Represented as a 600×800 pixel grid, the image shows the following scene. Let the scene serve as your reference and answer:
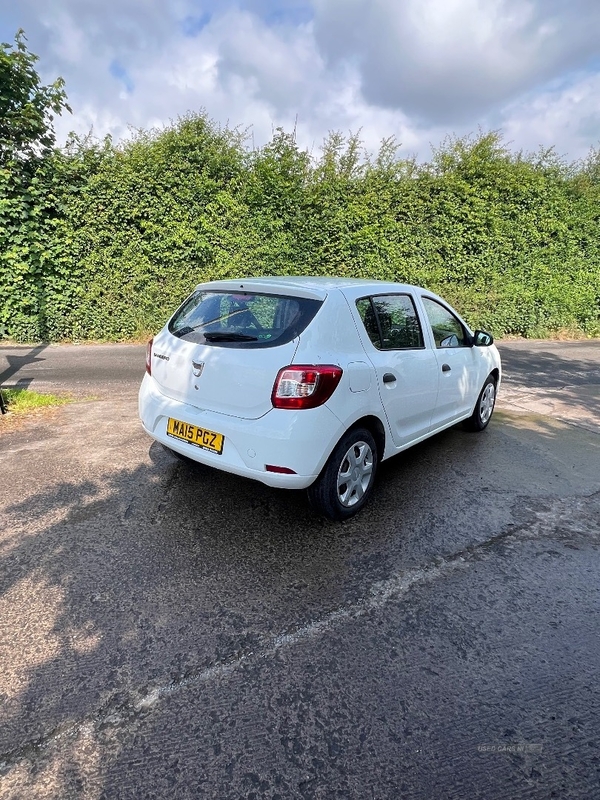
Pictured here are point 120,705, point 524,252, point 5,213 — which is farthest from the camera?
point 524,252

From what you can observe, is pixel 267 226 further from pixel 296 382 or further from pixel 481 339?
pixel 296 382

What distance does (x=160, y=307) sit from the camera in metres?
10.3

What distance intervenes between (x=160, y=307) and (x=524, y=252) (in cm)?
941

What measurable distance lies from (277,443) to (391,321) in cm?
151

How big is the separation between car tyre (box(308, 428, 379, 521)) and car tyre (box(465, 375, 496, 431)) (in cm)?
217

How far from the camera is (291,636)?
7.50ft

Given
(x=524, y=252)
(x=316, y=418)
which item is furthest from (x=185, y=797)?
(x=524, y=252)

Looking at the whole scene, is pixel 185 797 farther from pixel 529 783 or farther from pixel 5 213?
pixel 5 213

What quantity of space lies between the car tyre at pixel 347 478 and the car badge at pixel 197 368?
1.07 m

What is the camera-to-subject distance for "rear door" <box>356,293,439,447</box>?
3.42m

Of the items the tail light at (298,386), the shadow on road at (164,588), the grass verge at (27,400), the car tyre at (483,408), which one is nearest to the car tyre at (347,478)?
the shadow on road at (164,588)

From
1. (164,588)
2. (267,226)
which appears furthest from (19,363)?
(164,588)

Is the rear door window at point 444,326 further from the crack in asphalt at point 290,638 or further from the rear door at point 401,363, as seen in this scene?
the crack in asphalt at point 290,638

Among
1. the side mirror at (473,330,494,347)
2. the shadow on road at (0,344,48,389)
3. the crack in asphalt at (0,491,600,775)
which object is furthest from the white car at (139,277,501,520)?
the shadow on road at (0,344,48,389)
